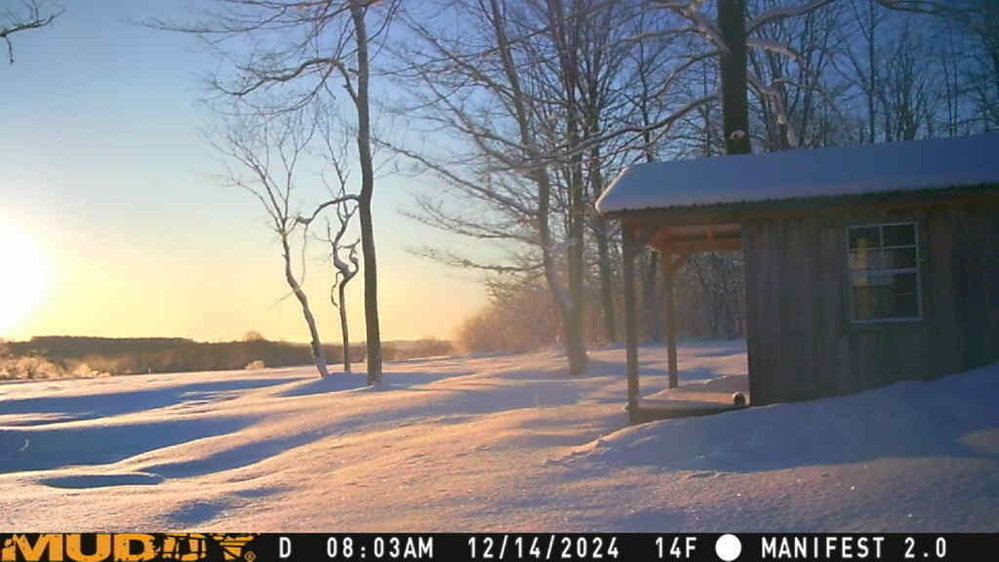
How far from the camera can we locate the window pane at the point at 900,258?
11.6 metres

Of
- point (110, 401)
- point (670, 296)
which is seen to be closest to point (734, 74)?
point (670, 296)

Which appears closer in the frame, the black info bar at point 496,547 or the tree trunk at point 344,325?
the black info bar at point 496,547

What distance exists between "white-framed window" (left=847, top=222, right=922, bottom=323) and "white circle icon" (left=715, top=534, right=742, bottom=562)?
21.0ft

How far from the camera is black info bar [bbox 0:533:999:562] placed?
5.95m

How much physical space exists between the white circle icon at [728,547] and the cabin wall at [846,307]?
243 inches

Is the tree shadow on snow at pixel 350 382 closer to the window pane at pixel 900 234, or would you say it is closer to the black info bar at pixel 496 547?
the window pane at pixel 900 234

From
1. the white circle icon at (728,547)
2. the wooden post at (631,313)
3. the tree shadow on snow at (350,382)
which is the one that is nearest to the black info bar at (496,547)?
the white circle icon at (728,547)

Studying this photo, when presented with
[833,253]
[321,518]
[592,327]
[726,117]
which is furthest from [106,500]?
[592,327]

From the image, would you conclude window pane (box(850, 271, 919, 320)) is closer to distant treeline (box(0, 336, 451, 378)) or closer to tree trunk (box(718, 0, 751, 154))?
tree trunk (box(718, 0, 751, 154))

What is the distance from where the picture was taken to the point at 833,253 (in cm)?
1174

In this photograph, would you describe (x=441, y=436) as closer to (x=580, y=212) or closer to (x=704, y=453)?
(x=704, y=453)

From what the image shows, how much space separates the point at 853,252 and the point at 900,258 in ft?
1.82
